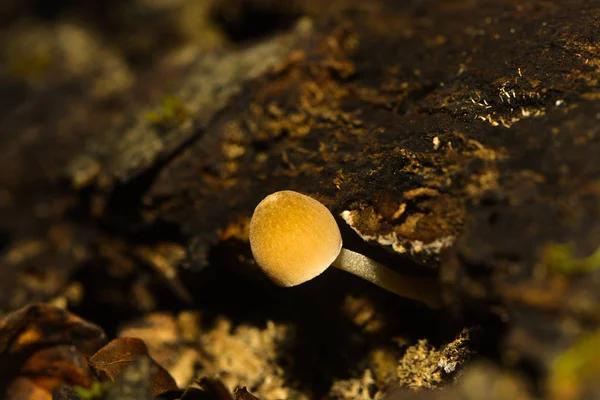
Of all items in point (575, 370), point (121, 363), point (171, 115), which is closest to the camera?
point (575, 370)

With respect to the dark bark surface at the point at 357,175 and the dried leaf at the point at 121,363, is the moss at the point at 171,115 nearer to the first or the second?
the dark bark surface at the point at 357,175

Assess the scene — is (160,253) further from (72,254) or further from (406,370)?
(406,370)

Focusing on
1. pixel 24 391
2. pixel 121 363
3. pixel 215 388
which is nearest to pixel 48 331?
pixel 24 391

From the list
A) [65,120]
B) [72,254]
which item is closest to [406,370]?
[72,254]

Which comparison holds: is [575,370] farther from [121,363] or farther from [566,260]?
[121,363]

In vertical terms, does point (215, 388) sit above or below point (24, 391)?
above

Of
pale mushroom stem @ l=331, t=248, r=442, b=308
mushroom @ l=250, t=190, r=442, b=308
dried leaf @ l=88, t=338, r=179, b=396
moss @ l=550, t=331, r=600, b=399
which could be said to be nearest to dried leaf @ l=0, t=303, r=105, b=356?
dried leaf @ l=88, t=338, r=179, b=396

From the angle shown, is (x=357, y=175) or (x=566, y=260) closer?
(x=566, y=260)
